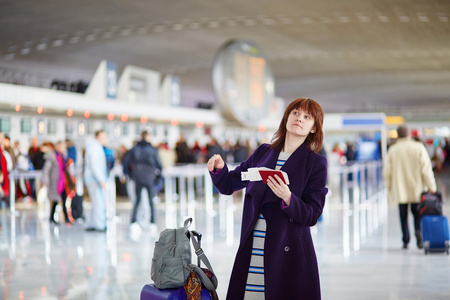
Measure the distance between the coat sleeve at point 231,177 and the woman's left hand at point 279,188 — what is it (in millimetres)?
492

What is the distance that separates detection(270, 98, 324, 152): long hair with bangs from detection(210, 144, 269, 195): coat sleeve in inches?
3.7

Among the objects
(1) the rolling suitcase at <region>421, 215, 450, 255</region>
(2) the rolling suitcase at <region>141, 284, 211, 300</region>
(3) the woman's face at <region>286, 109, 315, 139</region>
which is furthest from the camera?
(1) the rolling suitcase at <region>421, 215, 450, 255</region>

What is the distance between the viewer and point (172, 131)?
72.2 ft

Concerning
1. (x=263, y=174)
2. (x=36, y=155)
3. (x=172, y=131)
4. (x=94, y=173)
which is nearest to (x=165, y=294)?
(x=263, y=174)

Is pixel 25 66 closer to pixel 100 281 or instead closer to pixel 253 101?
pixel 253 101

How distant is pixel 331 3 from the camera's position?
18.2 meters

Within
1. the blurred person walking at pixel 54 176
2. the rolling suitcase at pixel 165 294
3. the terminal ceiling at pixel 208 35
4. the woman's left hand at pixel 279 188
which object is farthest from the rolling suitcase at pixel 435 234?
the terminal ceiling at pixel 208 35

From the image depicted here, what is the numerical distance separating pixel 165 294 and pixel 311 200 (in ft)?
2.98

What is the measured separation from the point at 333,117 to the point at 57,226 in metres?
9.37

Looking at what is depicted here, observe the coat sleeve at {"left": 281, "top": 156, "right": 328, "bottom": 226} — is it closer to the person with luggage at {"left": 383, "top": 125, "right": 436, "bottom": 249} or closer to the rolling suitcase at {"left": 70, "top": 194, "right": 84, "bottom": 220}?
the person with luggage at {"left": 383, "top": 125, "right": 436, "bottom": 249}

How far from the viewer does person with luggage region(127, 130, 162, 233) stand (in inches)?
393

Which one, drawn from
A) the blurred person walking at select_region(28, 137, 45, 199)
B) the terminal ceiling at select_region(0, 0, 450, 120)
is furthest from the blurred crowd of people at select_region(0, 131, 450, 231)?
the terminal ceiling at select_region(0, 0, 450, 120)

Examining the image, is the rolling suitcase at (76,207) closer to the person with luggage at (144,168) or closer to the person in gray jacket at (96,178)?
the person in gray jacket at (96,178)

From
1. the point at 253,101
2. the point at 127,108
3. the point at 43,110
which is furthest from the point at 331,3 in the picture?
the point at 43,110
